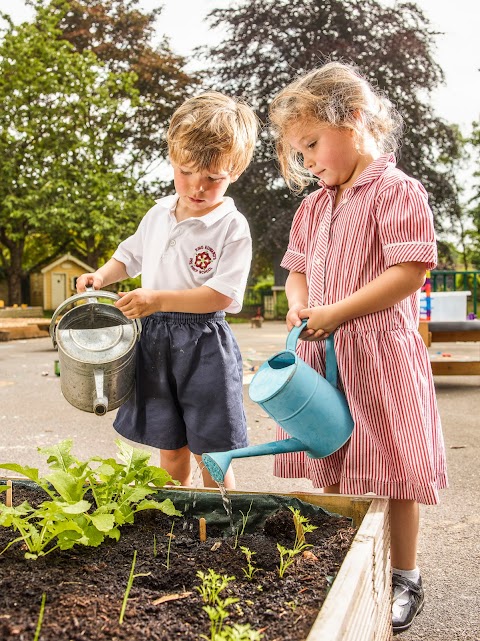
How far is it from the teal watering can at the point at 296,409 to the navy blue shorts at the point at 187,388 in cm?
44

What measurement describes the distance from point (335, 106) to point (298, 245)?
46 centimetres

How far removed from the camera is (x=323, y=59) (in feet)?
62.1

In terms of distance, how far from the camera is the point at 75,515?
4.93 feet

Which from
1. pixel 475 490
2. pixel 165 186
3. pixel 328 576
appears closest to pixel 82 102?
pixel 165 186

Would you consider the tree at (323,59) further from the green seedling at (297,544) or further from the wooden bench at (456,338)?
the green seedling at (297,544)

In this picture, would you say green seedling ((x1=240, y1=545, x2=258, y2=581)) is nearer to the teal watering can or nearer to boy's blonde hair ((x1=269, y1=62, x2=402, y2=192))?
the teal watering can

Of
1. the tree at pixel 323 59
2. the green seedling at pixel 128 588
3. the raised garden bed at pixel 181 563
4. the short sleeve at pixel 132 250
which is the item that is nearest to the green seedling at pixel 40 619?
the raised garden bed at pixel 181 563

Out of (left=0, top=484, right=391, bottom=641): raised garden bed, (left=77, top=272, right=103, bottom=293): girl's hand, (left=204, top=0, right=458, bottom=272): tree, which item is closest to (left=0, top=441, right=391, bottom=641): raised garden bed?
(left=0, top=484, right=391, bottom=641): raised garden bed

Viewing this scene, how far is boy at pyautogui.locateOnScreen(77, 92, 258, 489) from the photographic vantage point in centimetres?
216

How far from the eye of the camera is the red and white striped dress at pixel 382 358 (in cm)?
182

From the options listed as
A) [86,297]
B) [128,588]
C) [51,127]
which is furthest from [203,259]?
[51,127]

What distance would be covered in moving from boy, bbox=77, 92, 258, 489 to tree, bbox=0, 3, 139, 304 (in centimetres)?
1740

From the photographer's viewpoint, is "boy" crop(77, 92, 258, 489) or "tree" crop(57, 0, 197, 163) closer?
"boy" crop(77, 92, 258, 489)

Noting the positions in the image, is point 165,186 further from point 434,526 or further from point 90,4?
point 434,526
